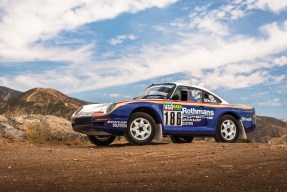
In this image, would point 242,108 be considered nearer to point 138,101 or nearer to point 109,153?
point 138,101

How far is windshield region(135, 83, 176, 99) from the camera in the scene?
11484 millimetres

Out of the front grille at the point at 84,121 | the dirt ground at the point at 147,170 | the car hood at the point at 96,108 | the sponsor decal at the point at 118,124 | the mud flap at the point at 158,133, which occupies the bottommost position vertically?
the dirt ground at the point at 147,170

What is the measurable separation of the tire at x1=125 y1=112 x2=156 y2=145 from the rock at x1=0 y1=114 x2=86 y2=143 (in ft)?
13.2

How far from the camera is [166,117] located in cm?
1112

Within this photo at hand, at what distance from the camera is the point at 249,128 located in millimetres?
12938

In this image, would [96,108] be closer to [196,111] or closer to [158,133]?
[158,133]

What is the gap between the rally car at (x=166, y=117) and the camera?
34.5ft

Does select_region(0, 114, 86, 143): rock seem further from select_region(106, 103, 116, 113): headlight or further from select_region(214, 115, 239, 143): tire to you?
select_region(214, 115, 239, 143): tire

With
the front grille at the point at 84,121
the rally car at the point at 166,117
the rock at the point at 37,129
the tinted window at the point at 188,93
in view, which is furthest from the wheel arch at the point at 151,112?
the rock at the point at 37,129

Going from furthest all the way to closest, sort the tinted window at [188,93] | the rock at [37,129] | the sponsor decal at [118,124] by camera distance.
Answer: the rock at [37,129], the tinted window at [188,93], the sponsor decal at [118,124]

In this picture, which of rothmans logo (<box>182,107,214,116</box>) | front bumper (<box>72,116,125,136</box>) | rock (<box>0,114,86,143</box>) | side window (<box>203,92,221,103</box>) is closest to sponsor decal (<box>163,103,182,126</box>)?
rothmans logo (<box>182,107,214,116</box>)

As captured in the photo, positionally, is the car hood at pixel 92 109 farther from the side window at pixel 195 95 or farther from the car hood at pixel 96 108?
the side window at pixel 195 95

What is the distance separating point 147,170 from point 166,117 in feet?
14.7

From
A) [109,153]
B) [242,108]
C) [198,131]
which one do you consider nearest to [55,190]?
[109,153]
